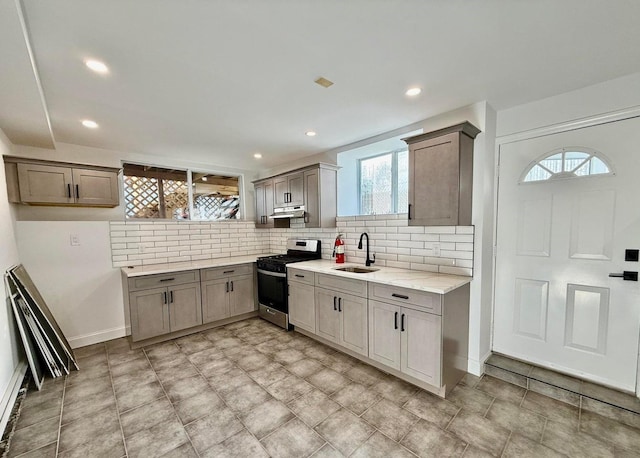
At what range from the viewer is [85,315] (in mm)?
3189

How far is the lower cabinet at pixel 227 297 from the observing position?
3.49 meters

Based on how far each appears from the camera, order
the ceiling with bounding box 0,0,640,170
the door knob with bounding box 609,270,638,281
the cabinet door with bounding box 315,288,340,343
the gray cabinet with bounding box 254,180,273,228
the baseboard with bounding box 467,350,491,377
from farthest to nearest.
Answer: the gray cabinet with bounding box 254,180,273,228 → the cabinet door with bounding box 315,288,340,343 → the baseboard with bounding box 467,350,491,377 → the door knob with bounding box 609,270,638,281 → the ceiling with bounding box 0,0,640,170

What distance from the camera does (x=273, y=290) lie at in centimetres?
364

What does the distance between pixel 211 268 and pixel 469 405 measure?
3091 millimetres

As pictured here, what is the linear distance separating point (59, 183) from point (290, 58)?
2.94 meters

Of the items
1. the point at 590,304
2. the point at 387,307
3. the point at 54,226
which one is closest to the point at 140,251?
the point at 54,226

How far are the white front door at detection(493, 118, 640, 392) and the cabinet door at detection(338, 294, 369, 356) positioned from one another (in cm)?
132

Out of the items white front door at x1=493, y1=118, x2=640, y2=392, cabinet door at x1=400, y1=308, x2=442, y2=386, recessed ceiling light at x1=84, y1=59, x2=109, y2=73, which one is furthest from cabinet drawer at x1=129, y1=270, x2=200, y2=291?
white front door at x1=493, y1=118, x2=640, y2=392

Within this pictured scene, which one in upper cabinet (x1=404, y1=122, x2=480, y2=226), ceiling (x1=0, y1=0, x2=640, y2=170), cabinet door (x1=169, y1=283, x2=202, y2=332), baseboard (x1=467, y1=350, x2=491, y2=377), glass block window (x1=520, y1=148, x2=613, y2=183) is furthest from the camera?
cabinet door (x1=169, y1=283, x2=202, y2=332)

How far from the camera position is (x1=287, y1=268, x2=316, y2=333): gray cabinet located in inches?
122

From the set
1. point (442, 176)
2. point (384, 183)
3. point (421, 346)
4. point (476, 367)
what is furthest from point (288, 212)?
point (476, 367)

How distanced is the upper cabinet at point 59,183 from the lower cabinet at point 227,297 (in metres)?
1.55

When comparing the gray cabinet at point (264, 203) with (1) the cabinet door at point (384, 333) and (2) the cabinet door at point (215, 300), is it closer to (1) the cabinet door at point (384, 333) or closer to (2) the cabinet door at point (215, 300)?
(2) the cabinet door at point (215, 300)

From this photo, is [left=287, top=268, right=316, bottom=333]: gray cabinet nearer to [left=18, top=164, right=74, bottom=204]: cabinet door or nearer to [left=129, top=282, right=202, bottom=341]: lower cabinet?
[left=129, top=282, right=202, bottom=341]: lower cabinet
